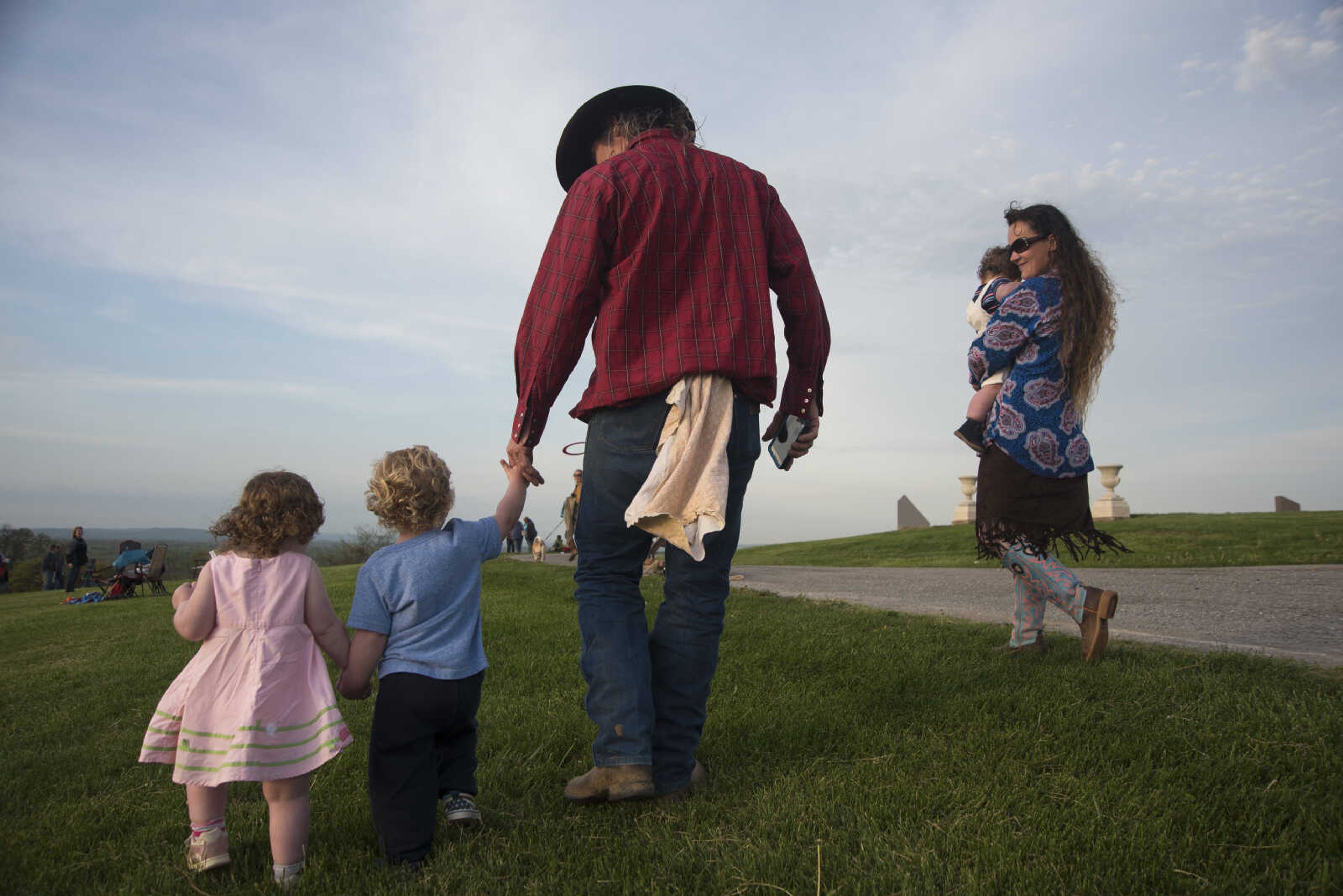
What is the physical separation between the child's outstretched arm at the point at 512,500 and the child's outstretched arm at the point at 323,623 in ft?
1.72

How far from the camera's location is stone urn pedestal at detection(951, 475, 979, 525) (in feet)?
68.1

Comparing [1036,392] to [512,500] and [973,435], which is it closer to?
[973,435]

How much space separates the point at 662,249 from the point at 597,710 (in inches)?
56.4

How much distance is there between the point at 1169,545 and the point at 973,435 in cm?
1130

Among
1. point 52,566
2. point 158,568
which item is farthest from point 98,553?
point 158,568

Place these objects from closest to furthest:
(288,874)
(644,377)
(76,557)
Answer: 1. (288,874)
2. (644,377)
3. (76,557)

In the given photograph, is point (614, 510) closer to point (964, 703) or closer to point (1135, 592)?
point (964, 703)

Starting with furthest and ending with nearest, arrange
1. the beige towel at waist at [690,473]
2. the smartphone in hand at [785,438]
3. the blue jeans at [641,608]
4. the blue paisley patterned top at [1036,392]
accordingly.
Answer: the blue paisley patterned top at [1036,392] → the smartphone in hand at [785,438] → the blue jeans at [641,608] → the beige towel at waist at [690,473]

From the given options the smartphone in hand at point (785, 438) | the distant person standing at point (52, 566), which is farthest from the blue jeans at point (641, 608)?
the distant person standing at point (52, 566)

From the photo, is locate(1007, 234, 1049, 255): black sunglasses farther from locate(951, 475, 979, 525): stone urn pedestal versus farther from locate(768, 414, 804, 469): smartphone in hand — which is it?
locate(951, 475, 979, 525): stone urn pedestal

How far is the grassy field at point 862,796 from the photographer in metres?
1.85

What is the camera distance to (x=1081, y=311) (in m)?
3.76

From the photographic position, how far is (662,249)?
250 cm

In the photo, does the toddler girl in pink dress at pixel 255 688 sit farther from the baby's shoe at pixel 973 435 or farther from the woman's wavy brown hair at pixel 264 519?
the baby's shoe at pixel 973 435
